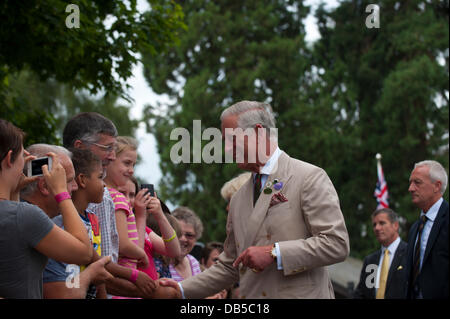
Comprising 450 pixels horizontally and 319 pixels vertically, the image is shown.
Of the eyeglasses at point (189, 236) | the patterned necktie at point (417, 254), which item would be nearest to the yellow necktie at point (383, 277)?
the patterned necktie at point (417, 254)

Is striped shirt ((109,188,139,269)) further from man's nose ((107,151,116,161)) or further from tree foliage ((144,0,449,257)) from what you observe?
tree foliage ((144,0,449,257))

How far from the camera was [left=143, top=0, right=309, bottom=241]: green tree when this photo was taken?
959 inches

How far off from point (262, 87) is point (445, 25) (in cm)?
695

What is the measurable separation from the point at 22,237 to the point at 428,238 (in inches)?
143

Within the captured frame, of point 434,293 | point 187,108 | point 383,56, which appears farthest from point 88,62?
point 383,56

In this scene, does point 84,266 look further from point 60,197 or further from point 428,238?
point 428,238

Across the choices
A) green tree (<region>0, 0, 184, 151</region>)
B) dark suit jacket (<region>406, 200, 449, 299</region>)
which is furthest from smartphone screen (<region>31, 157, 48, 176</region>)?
green tree (<region>0, 0, 184, 151</region>)

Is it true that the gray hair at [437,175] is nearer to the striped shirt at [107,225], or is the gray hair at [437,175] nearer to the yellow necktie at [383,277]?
the yellow necktie at [383,277]

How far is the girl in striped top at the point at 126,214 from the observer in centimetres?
435

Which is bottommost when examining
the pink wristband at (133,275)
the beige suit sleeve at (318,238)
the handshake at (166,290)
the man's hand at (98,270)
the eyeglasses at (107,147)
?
the handshake at (166,290)

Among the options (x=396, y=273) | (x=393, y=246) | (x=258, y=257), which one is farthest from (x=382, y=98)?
(x=258, y=257)

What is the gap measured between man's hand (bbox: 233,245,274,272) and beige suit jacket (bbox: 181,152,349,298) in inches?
3.3

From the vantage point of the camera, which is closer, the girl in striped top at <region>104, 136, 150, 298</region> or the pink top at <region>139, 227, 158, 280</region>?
the girl in striped top at <region>104, 136, 150, 298</region>
